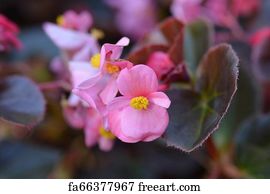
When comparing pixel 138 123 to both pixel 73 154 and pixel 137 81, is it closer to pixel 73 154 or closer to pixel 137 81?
Answer: pixel 137 81

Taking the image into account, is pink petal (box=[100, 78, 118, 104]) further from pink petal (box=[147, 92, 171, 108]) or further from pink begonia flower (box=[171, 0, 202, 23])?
pink begonia flower (box=[171, 0, 202, 23])

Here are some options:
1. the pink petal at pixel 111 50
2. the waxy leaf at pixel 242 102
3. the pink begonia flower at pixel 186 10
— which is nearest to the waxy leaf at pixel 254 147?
the waxy leaf at pixel 242 102

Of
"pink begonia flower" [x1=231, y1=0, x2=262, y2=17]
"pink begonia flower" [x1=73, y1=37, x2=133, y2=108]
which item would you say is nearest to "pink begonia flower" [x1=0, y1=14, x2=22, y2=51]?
"pink begonia flower" [x1=73, y1=37, x2=133, y2=108]

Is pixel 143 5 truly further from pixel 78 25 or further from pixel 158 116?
pixel 158 116

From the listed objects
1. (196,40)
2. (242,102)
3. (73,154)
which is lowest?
(73,154)

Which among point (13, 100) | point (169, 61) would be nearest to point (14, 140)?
point (13, 100)

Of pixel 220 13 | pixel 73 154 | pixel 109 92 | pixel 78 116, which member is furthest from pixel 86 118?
pixel 220 13
